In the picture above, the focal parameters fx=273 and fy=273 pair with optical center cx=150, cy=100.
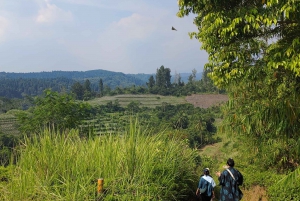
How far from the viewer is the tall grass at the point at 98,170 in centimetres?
298

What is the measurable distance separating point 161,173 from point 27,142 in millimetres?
1876

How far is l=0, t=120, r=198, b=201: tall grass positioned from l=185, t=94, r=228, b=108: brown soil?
64.7m

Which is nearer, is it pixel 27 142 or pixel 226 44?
pixel 27 142

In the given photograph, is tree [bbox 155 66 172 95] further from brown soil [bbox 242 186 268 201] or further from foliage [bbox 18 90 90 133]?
brown soil [bbox 242 186 268 201]

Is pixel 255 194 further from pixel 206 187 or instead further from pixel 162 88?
pixel 162 88

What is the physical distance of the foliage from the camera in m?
11.5

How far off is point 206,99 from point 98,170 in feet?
240

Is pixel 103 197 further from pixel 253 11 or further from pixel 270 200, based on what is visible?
pixel 270 200

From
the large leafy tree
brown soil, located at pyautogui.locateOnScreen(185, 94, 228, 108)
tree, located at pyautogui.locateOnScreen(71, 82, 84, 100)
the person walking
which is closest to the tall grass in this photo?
the person walking

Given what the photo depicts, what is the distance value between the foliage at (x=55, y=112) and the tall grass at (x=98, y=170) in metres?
7.67

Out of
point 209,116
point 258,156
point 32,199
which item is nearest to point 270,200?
point 258,156

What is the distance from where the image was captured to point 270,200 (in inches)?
203

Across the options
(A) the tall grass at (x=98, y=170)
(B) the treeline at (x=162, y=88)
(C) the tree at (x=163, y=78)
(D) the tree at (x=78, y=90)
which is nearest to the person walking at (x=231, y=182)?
(A) the tall grass at (x=98, y=170)

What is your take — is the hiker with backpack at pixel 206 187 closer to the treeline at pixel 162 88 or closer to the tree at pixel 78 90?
the treeline at pixel 162 88
